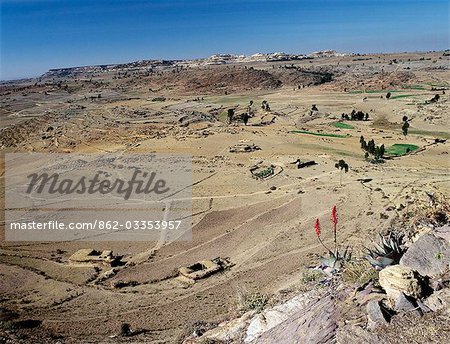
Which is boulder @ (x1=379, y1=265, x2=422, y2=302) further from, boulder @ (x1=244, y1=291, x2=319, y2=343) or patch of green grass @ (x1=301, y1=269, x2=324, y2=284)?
patch of green grass @ (x1=301, y1=269, x2=324, y2=284)

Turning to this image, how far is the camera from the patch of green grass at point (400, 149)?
33.4 m

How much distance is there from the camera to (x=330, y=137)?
40.8 metres

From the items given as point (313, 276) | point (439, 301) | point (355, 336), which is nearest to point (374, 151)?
point (313, 276)

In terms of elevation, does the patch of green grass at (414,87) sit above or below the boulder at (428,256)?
above

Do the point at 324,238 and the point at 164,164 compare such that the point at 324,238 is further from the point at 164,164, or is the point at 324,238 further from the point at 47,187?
the point at 47,187

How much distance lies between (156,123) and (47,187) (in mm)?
24745

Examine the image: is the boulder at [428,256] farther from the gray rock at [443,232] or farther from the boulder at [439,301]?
the boulder at [439,301]

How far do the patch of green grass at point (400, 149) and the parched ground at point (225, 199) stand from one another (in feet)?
2.48

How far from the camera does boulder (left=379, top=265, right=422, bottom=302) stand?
22.9 ft

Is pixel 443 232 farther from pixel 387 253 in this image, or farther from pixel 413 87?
pixel 413 87

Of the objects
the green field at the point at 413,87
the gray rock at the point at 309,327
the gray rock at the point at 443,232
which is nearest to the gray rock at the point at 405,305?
the gray rock at the point at 309,327

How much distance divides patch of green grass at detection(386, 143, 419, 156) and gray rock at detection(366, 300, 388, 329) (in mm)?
28275

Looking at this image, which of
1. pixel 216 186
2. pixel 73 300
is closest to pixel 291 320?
pixel 73 300

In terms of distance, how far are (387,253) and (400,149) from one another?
27697 millimetres
